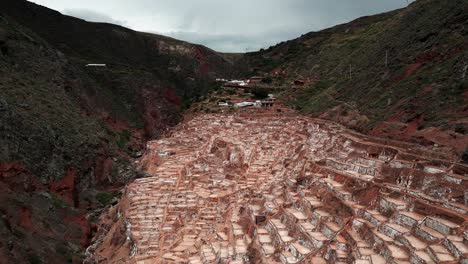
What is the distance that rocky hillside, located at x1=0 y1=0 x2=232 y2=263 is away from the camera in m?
23.6

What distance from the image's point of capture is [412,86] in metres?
30.2

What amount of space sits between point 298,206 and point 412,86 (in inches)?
665

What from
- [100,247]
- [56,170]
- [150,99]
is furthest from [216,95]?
[100,247]

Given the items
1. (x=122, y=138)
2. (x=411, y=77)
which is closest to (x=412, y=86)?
(x=411, y=77)

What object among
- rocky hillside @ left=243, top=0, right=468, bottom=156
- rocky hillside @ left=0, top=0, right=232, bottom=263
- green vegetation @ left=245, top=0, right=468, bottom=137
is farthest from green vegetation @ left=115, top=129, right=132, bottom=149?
rocky hillside @ left=243, top=0, right=468, bottom=156

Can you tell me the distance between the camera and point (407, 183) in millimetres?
16719

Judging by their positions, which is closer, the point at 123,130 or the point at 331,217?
the point at 331,217

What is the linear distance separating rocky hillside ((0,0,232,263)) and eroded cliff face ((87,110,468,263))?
3.54m

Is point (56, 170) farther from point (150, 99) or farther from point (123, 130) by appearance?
point (150, 99)

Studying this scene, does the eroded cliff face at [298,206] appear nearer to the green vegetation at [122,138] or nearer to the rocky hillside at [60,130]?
the rocky hillside at [60,130]

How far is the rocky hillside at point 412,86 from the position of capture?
77.7ft

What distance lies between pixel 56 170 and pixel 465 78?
95.2 ft

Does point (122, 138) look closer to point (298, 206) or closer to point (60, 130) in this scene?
point (60, 130)

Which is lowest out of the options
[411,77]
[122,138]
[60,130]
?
[122,138]
